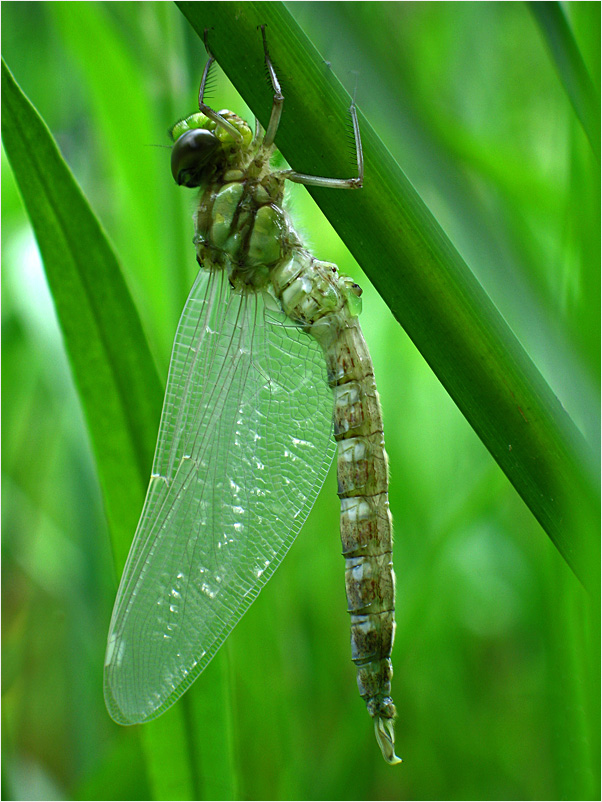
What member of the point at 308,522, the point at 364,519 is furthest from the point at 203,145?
the point at 308,522

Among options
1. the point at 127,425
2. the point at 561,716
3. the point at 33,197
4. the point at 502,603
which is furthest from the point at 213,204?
the point at 502,603

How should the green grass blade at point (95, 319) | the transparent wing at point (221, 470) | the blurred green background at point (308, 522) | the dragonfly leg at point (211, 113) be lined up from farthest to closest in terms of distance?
the blurred green background at point (308, 522) < the transparent wing at point (221, 470) < the dragonfly leg at point (211, 113) < the green grass blade at point (95, 319)

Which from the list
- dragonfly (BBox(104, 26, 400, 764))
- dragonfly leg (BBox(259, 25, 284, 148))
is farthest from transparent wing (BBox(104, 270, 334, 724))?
dragonfly leg (BBox(259, 25, 284, 148))

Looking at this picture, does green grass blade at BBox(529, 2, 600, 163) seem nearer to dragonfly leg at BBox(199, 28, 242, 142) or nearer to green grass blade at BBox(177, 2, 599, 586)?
green grass blade at BBox(177, 2, 599, 586)

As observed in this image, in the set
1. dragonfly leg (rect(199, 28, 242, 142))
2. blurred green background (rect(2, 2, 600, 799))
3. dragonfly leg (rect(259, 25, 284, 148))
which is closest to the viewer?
dragonfly leg (rect(259, 25, 284, 148))

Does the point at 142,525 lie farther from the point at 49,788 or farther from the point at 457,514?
the point at 49,788

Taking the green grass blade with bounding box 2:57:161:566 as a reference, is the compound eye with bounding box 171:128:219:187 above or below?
above

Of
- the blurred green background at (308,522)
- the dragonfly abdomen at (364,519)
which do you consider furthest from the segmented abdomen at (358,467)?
the blurred green background at (308,522)

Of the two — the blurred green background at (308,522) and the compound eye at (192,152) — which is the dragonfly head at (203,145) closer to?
the compound eye at (192,152)
